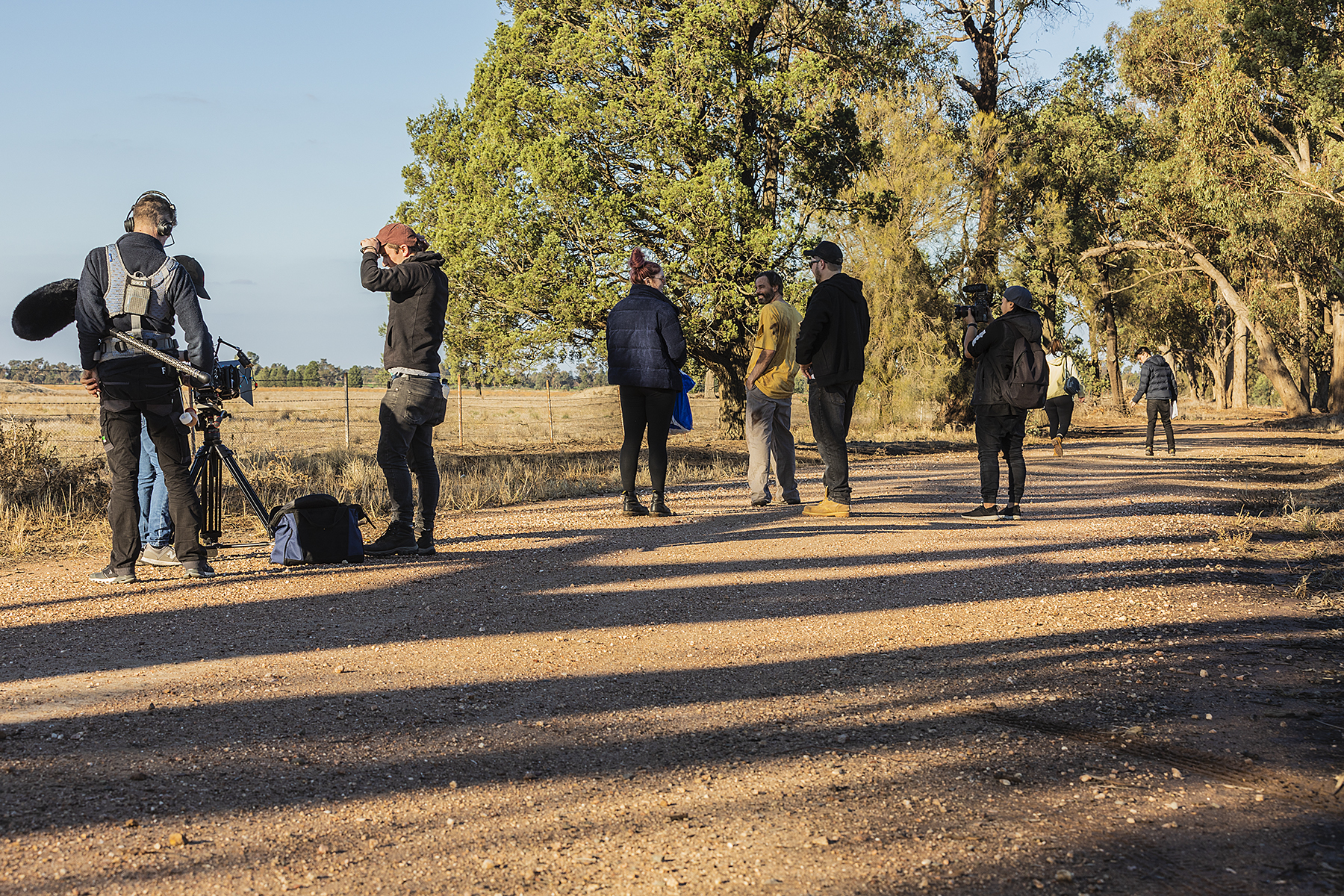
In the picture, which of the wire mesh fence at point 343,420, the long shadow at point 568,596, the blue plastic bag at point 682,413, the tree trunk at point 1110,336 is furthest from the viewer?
the tree trunk at point 1110,336

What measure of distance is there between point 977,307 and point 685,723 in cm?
738

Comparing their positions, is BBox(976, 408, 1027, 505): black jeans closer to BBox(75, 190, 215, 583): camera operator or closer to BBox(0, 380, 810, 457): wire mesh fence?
BBox(75, 190, 215, 583): camera operator

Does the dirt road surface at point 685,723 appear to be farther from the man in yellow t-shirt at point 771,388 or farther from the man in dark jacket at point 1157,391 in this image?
the man in dark jacket at point 1157,391

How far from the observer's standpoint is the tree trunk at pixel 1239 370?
4838cm

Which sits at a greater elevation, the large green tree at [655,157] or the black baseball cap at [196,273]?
the large green tree at [655,157]

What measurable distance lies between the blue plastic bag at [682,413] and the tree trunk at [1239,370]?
43.4m

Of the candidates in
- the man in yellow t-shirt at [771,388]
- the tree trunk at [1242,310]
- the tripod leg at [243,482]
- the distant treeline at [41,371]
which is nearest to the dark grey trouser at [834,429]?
the man in yellow t-shirt at [771,388]

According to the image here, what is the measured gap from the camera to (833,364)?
32.2 feet

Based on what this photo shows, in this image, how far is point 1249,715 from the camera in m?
4.34

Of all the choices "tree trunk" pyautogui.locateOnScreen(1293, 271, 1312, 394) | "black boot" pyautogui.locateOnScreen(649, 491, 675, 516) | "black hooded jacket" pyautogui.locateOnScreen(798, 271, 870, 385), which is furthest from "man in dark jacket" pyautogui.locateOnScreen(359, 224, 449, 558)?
"tree trunk" pyautogui.locateOnScreen(1293, 271, 1312, 394)

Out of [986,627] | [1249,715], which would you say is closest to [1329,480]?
[986,627]

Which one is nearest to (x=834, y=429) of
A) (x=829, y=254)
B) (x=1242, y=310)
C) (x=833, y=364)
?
(x=833, y=364)

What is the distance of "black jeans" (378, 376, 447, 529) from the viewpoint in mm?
8016

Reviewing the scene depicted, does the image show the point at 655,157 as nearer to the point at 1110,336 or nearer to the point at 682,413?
the point at 682,413
